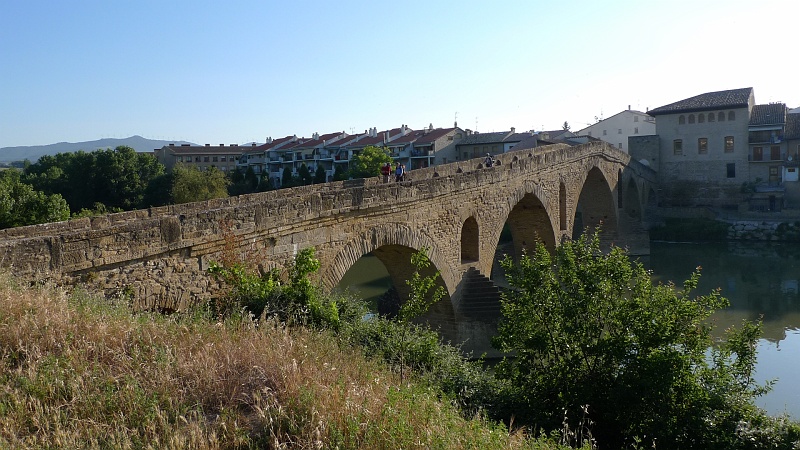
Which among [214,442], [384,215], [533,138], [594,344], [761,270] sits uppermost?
[533,138]

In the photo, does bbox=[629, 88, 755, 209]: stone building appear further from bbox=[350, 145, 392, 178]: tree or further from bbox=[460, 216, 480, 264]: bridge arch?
bbox=[460, 216, 480, 264]: bridge arch

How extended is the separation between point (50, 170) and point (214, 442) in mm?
49414

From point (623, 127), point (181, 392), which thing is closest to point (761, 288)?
point (181, 392)

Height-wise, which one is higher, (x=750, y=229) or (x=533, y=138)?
(x=533, y=138)

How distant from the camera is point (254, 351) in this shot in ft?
17.3

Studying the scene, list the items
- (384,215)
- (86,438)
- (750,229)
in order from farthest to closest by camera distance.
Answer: (750,229) < (384,215) < (86,438)

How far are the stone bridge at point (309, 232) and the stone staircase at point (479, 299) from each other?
278 millimetres

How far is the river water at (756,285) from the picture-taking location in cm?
1569

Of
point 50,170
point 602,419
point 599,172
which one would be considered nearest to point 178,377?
point 602,419

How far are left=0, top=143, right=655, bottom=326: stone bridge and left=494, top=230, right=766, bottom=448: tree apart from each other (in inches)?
129

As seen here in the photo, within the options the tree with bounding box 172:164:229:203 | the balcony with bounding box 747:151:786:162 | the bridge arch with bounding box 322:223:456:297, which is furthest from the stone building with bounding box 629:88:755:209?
the bridge arch with bounding box 322:223:456:297

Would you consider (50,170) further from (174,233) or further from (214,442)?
(214,442)

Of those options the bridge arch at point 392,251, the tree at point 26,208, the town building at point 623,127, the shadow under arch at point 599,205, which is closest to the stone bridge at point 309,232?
the bridge arch at point 392,251

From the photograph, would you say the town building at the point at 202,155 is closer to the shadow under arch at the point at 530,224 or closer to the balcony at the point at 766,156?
the balcony at the point at 766,156
